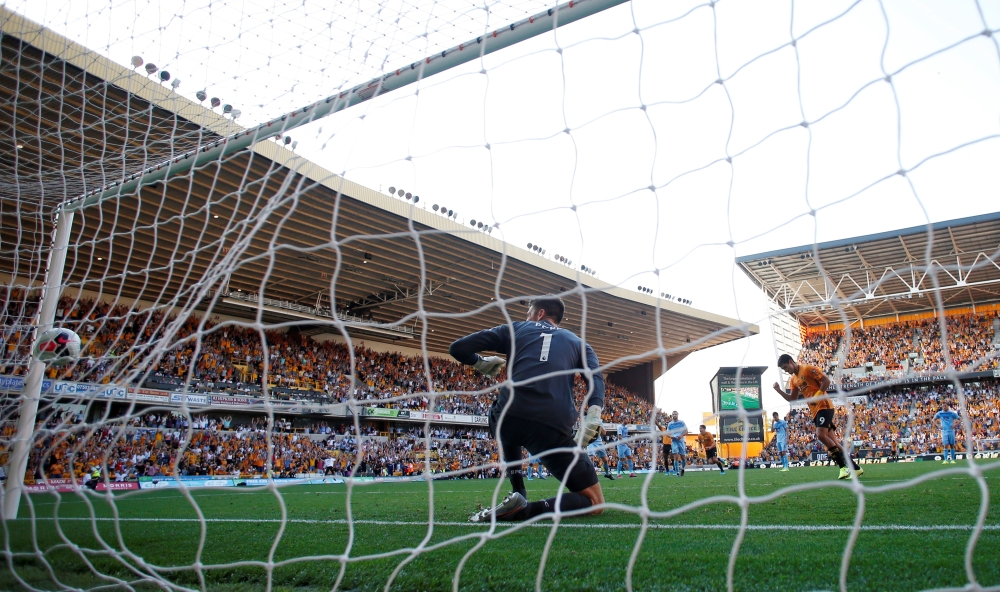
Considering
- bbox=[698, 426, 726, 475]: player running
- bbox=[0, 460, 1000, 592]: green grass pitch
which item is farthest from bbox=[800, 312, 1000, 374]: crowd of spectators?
bbox=[0, 460, 1000, 592]: green grass pitch

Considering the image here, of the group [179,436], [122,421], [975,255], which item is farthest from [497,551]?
[975,255]

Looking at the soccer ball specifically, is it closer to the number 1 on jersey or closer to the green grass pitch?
the green grass pitch

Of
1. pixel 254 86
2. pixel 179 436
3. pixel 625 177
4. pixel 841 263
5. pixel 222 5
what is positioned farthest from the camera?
pixel 841 263

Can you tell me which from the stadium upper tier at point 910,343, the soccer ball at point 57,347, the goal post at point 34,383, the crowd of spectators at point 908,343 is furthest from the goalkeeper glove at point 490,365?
the stadium upper tier at point 910,343

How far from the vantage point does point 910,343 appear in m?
26.8

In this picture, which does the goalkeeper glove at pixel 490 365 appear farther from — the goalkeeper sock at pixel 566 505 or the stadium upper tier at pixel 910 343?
the stadium upper tier at pixel 910 343

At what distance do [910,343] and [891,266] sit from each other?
20.0 feet

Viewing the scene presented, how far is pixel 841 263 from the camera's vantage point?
22.8 m

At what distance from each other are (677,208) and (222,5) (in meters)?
3.76

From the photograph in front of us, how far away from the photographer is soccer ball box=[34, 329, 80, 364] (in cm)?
394

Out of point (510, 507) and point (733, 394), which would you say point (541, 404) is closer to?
point (510, 507)

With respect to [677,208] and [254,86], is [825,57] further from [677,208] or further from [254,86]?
[254,86]

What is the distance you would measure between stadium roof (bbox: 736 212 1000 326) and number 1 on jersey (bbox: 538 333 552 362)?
51.8 feet

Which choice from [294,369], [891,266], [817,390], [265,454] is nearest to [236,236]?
[817,390]
